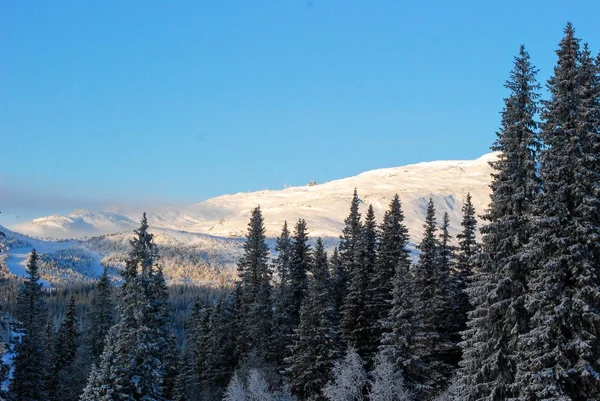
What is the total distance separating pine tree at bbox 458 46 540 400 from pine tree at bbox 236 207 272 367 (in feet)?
110

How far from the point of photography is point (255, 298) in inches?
2672

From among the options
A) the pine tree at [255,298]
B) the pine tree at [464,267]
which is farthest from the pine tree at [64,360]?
the pine tree at [464,267]

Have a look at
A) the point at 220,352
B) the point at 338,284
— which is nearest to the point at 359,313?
the point at 338,284

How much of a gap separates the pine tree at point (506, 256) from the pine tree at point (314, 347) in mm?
20898

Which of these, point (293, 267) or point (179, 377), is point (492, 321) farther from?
point (179, 377)

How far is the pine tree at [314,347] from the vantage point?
50.6 m

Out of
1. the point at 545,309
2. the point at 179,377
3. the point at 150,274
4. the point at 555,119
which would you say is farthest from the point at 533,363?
the point at 179,377

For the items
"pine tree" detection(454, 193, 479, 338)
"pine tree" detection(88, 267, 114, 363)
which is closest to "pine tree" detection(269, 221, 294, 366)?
"pine tree" detection(454, 193, 479, 338)

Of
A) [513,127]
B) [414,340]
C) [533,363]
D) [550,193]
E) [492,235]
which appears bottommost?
[414,340]

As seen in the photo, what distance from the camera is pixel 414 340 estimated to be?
46.9m

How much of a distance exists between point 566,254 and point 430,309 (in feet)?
83.2

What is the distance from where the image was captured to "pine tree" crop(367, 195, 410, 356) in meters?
56.7

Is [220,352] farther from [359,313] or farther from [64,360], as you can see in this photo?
[64,360]

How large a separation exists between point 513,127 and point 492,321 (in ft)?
33.6
